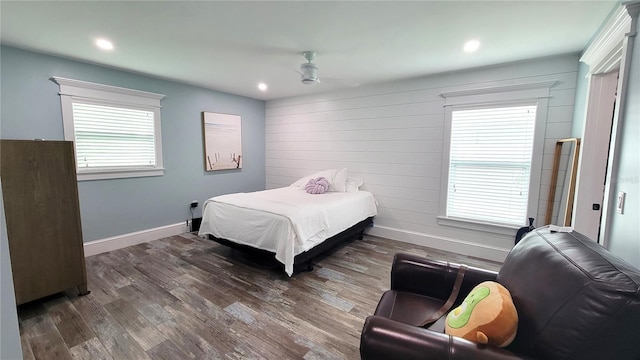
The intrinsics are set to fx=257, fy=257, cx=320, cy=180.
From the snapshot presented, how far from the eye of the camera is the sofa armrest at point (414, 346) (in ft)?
3.06

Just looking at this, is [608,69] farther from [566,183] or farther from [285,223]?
[285,223]

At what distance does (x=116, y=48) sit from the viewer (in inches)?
105

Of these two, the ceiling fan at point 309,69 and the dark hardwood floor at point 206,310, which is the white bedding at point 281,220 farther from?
the ceiling fan at point 309,69

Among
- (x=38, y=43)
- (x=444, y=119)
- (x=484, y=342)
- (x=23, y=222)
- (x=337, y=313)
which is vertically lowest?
(x=337, y=313)

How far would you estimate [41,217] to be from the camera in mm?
2186

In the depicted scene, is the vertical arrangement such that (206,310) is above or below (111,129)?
below

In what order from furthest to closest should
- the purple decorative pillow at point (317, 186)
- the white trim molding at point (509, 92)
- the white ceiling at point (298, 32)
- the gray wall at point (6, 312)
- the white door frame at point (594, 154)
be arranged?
the purple decorative pillow at point (317, 186) < the white trim molding at point (509, 92) < the white door frame at point (594, 154) < the white ceiling at point (298, 32) < the gray wall at point (6, 312)

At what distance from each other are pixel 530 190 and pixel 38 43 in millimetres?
5507

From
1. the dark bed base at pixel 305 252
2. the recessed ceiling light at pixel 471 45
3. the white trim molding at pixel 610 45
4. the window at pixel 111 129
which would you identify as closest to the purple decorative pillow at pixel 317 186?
the dark bed base at pixel 305 252

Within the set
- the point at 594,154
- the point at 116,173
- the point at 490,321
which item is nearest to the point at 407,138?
the point at 594,154

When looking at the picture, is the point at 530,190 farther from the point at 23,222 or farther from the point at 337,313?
the point at 23,222

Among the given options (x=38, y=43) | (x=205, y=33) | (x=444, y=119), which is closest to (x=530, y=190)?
(x=444, y=119)

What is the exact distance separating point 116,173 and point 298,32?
302cm

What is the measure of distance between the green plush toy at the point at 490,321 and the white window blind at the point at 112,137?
4.14 meters
